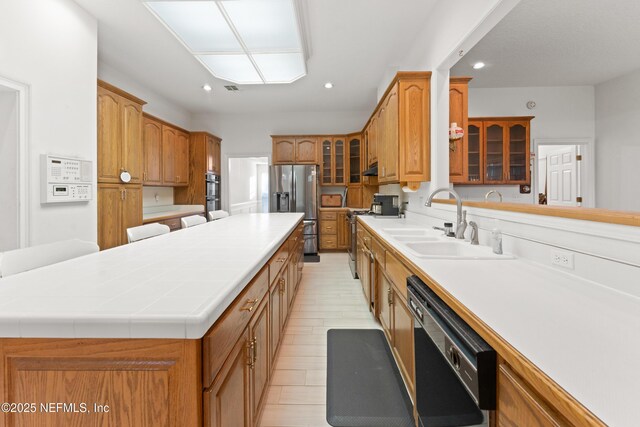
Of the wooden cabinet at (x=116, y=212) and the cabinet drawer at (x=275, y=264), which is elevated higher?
the wooden cabinet at (x=116, y=212)

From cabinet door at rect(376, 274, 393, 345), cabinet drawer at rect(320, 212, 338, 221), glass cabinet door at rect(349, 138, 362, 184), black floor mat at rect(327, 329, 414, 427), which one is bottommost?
black floor mat at rect(327, 329, 414, 427)

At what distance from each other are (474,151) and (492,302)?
4.10 metres

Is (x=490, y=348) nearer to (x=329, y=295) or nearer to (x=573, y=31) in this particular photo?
(x=329, y=295)

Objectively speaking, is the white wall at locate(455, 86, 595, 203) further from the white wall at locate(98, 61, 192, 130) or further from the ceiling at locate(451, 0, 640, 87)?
the white wall at locate(98, 61, 192, 130)

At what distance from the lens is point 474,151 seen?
173 inches

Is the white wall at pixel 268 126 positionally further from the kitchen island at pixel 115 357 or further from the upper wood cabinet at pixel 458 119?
the kitchen island at pixel 115 357

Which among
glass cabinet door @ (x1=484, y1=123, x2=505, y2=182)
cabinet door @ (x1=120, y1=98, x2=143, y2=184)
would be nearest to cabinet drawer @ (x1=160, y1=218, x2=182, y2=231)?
cabinet door @ (x1=120, y1=98, x2=143, y2=184)

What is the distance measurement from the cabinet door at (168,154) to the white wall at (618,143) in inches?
262

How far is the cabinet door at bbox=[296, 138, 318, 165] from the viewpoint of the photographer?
610cm

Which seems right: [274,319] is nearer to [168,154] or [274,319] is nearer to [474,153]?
[474,153]

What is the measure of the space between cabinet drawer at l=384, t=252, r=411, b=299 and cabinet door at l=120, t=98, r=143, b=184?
132 inches

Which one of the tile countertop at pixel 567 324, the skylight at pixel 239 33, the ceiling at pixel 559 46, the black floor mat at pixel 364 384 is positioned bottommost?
the black floor mat at pixel 364 384

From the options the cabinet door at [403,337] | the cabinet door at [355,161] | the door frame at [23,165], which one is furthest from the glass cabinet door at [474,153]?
the door frame at [23,165]

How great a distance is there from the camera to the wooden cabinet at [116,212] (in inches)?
128
